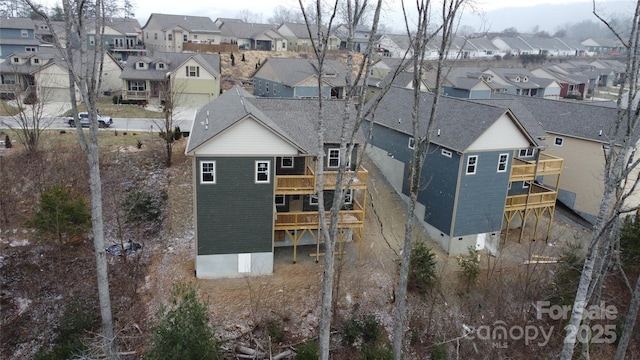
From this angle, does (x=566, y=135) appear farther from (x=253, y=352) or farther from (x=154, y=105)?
(x=154, y=105)

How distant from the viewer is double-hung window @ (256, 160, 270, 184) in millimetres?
20337

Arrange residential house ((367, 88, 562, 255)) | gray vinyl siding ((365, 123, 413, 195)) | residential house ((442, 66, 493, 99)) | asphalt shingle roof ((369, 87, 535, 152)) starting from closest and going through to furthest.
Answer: asphalt shingle roof ((369, 87, 535, 152)) < residential house ((367, 88, 562, 255)) < gray vinyl siding ((365, 123, 413, 195)) < residential house ((442, 66, 493, 99))

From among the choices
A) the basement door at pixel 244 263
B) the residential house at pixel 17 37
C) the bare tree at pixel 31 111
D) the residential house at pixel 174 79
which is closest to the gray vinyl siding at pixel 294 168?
the basement door at pixel 244 263

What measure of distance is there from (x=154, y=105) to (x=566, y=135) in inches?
1476

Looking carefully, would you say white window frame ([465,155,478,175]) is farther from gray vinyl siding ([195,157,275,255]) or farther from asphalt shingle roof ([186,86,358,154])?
gray vinyl siding ([195,157,275,255])

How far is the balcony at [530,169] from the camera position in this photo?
86.4 feet

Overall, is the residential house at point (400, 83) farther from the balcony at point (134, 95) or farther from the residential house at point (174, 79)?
the balcony at point (134, 95)

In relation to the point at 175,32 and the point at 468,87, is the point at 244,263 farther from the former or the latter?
the point at 175,32

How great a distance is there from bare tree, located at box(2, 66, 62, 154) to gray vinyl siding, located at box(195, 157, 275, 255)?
16.5 meters

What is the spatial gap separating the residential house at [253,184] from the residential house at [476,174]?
204 inches

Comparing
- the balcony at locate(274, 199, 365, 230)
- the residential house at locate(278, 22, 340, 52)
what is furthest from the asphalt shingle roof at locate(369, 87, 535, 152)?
the residential house at locate(278, 22, 340, 52)

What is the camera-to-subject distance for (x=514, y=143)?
24.8 meters

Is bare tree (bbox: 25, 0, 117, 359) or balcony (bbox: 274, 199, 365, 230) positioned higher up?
bare tree (bbox: 25, 0, 117, 359)

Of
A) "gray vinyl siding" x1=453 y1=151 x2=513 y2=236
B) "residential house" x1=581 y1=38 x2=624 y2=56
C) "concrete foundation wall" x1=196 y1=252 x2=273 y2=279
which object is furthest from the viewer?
"residential house" x1=581 y1=38 x2=624 y2=56
